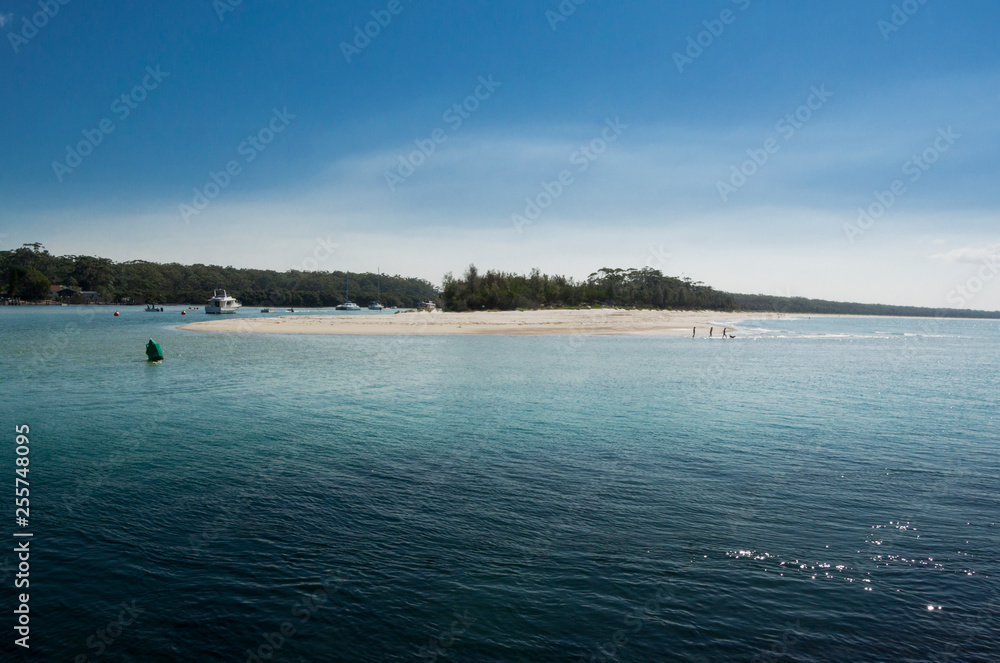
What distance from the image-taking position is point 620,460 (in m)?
13.4

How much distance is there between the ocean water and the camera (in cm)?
648

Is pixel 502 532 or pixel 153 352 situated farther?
pixel 153 352

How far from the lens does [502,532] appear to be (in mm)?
9078

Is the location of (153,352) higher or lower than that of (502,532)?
higher

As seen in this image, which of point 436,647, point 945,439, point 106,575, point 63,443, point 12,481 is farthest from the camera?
point 945,439

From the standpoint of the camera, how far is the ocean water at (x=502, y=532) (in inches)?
255

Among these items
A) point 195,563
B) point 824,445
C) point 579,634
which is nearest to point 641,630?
point 579,634

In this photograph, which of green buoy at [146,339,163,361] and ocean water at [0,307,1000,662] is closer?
ocean water at [0,307,1000,662]

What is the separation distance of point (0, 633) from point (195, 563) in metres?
2.12

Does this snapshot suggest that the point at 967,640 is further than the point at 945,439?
No

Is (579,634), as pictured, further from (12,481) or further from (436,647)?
(12,481)

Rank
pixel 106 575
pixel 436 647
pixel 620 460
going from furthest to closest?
1. pixel 620 460
2. pixel 106 575
3. pixel 436 647

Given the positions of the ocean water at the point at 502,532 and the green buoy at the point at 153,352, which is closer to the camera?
the ocean water at the point at 502,532

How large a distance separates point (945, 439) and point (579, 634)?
15852 millimetres
